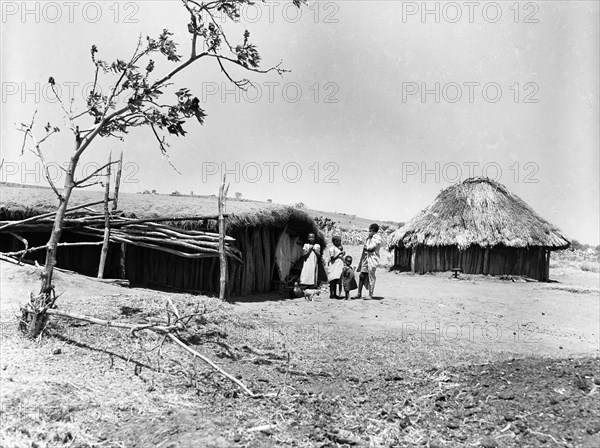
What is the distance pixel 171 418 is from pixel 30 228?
24.9 feet

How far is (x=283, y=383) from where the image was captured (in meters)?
5.15

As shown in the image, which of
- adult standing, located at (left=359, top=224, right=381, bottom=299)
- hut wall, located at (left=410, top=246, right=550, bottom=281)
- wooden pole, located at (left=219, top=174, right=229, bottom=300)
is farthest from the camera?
hut wall, located at (left=410, top=246, right=550, bottom=281)

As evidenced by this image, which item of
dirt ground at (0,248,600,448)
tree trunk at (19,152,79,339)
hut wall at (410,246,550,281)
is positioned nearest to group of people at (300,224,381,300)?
dirt ground at (0,248,600,448)

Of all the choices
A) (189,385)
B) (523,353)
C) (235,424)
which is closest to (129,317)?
(189,385)

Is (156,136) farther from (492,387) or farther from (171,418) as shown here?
(492,387)

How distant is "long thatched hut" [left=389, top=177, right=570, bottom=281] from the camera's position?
56.4 ft

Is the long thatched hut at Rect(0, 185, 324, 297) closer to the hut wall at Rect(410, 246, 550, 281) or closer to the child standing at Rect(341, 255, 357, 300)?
the child standing at Rect(341, 255, 357, 300)

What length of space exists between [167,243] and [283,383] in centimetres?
586

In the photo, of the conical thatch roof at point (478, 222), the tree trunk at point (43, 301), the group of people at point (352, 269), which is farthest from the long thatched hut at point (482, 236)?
the tree trunk at point (43, 301)

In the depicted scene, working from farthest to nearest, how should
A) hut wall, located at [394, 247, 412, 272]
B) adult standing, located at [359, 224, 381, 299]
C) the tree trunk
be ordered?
hut wall, located at [394, 247, 412, 272]
adult standing, located at [359, 224, 381, 299]
the tree trunk

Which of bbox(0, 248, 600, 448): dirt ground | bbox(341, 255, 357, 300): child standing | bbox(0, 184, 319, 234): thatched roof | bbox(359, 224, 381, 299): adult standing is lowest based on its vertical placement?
bbox(0, 248, 600, 448): dirt ground

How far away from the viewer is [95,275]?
11.0 metres

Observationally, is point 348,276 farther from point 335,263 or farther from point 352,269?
point 335,263

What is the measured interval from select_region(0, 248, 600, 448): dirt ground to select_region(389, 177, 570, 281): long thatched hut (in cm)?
914
